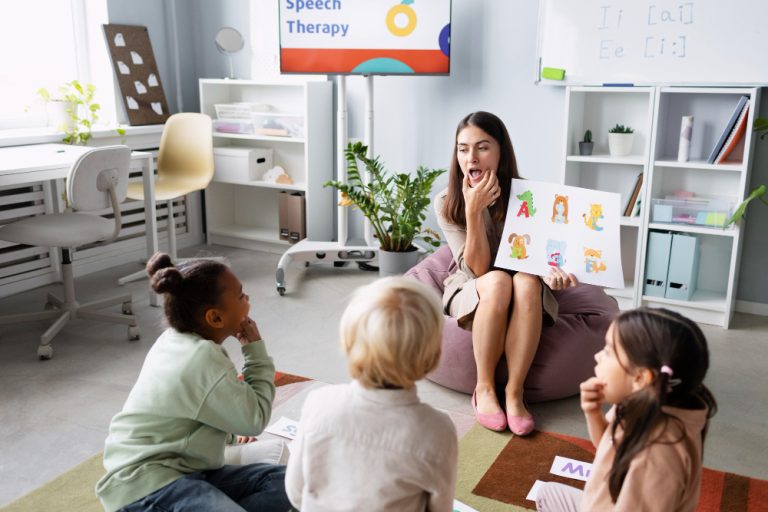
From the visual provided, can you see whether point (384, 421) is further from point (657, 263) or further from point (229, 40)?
point (229, 40)

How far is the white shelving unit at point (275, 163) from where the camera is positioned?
4.41m

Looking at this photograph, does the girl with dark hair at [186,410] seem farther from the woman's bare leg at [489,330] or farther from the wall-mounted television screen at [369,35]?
the wall-mounted television screen at [369,35]

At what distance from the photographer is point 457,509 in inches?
73.1

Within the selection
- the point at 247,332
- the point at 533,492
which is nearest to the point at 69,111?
the point at 247,332

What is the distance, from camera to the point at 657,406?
1171mm

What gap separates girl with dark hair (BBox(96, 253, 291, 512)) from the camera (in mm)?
1494

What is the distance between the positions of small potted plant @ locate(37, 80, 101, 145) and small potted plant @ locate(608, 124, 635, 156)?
107 inches

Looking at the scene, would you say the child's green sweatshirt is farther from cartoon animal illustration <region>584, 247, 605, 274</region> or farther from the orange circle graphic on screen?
the orange circle graphic on screen

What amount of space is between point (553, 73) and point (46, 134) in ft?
8.60

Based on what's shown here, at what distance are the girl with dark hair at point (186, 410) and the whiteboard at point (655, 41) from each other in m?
2.55

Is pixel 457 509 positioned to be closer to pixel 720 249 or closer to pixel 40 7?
pixel 720 249

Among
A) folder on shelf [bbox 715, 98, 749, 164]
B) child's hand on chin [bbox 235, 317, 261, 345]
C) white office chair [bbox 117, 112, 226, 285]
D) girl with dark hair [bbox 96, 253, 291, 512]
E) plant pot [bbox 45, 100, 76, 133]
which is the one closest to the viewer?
girl with dark hair [bbox 96, 253, 291, 512]

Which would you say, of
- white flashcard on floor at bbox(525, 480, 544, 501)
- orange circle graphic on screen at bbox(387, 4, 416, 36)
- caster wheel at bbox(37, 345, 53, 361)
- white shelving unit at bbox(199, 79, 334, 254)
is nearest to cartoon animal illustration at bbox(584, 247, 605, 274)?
white flashcard on floor at bbox(525, 480, 544, 501)

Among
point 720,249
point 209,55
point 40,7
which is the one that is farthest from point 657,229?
point 40,7
